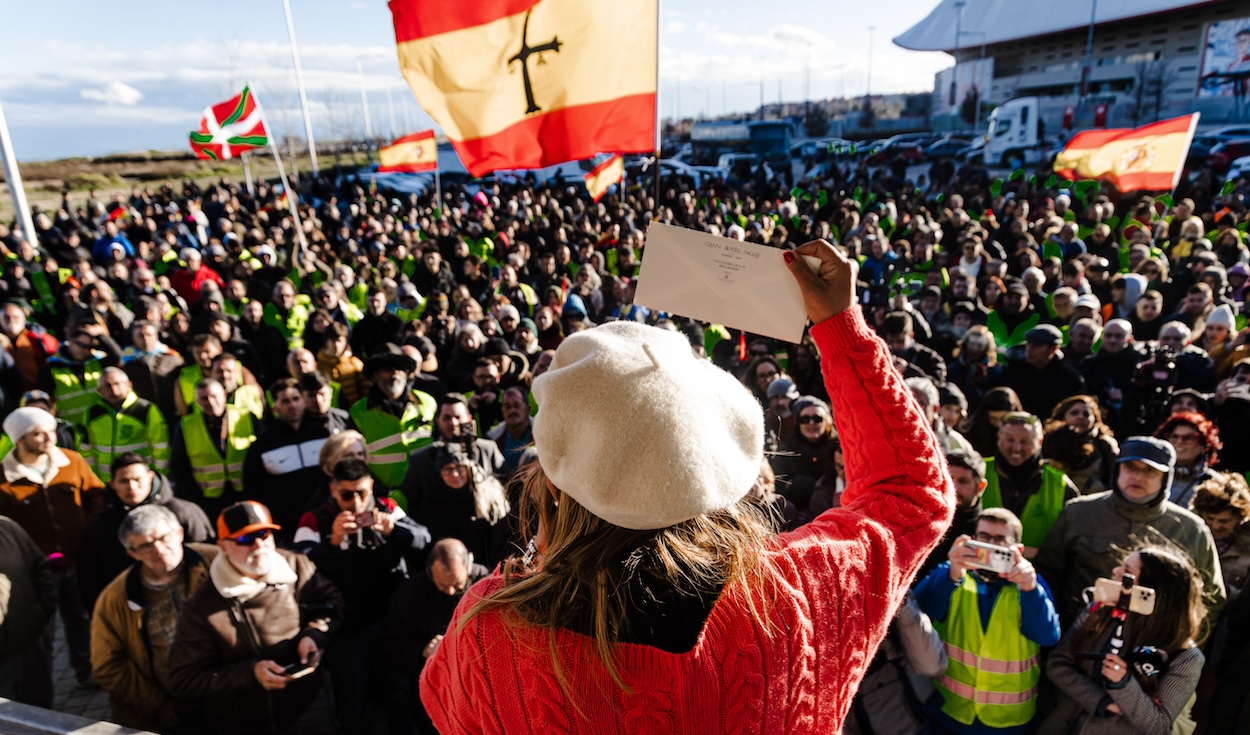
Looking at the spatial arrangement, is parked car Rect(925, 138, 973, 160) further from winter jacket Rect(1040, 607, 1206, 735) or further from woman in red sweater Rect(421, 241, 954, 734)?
woman in red sweater Rect(421, 241, 954, 734)

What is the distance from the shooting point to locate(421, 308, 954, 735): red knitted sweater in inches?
34.4

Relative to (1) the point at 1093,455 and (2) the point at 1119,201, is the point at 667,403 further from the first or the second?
(2) the point at 1119,201

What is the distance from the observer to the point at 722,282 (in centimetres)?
142

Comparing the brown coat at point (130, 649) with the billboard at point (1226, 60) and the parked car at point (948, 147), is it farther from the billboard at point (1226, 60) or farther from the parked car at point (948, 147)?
the billboard at point (1226, 60)

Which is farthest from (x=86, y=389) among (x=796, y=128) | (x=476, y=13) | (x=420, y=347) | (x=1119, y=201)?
(x=796, y=128)

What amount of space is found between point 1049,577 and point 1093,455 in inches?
42.5

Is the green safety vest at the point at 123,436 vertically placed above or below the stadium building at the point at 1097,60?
below

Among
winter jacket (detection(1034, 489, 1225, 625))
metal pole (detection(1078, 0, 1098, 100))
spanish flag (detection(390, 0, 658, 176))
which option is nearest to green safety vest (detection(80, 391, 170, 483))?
spanish flag (detection(390, 0, 658, 176))

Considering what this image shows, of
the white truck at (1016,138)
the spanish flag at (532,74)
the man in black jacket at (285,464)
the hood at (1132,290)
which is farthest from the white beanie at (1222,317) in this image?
the white truck at (1016,138)

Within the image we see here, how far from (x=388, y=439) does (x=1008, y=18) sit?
59228 mm

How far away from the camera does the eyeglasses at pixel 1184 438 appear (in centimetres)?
368

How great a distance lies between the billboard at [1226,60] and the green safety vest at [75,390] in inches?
1830

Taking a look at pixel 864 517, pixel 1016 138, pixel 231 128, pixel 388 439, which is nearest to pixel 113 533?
pixel 388 439

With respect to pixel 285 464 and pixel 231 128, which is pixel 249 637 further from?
pixel 231 128
